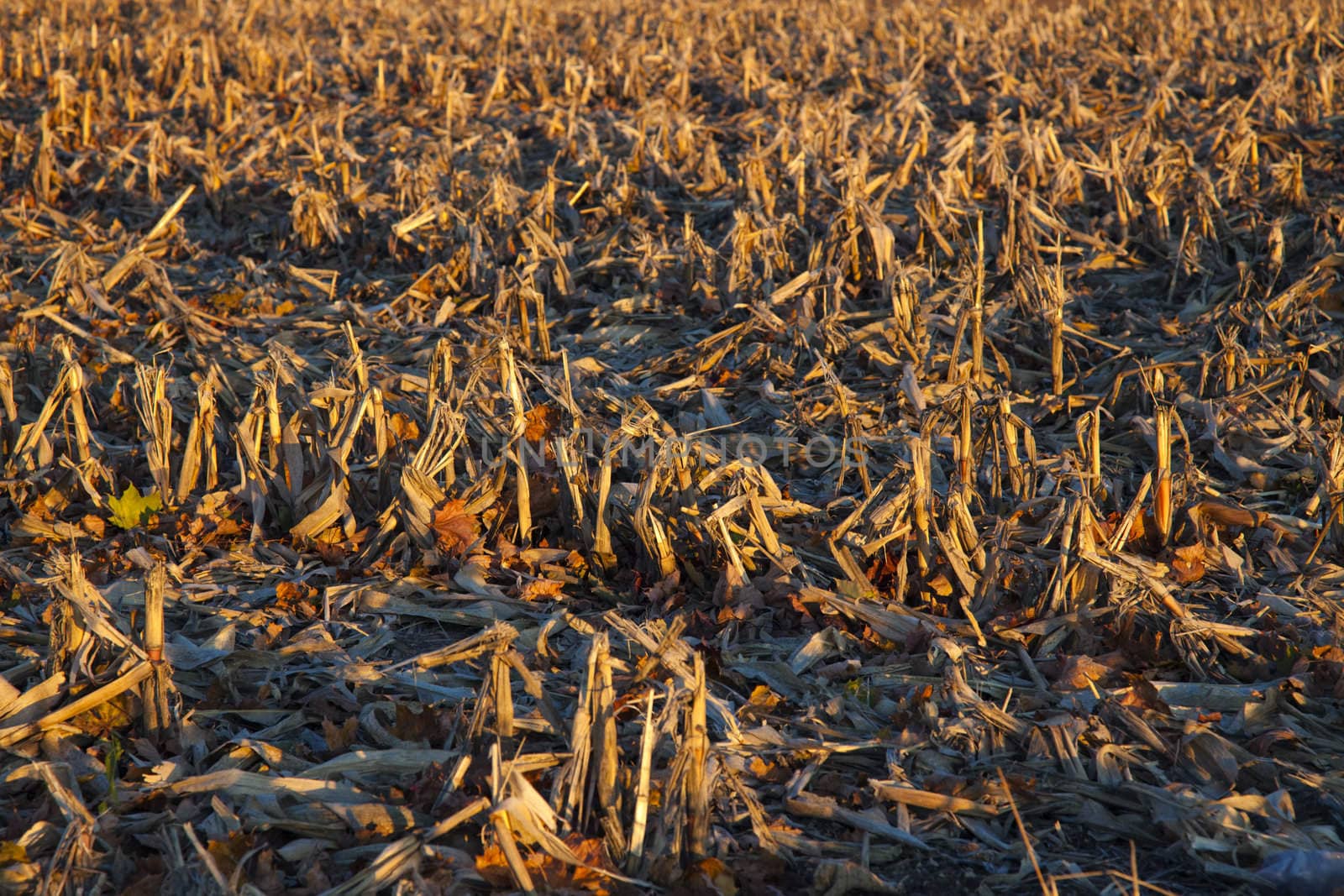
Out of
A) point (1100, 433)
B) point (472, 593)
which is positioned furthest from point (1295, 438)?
point (472, 593)

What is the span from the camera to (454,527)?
14.7 feet

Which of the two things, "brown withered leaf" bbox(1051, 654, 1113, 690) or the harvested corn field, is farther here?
"brown withered leaf" bbox(1051, 654, 1113, 690)

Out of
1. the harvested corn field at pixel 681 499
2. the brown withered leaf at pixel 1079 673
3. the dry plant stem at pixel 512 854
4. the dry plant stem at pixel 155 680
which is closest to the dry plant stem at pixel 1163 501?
the harvested corn field at pixel 681 499

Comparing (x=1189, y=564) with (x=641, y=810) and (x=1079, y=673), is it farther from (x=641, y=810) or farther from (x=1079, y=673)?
(x=641, y=810)

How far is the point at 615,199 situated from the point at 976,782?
5407 mm

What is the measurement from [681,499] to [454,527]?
2.93 ft

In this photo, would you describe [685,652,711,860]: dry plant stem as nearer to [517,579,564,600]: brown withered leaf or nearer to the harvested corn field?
the harvested corn field

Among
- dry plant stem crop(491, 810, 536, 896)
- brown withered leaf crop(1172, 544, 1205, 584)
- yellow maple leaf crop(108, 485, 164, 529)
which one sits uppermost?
brown withered leaf crop(1172, 544, 1205, 584)

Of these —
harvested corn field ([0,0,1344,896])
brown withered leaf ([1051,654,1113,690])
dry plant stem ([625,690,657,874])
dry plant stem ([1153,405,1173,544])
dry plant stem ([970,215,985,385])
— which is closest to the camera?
dry plant stem ([625,690,657,874])

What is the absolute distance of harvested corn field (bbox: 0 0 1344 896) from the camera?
3.12 meters

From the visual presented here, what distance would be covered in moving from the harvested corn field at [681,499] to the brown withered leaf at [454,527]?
2 cm

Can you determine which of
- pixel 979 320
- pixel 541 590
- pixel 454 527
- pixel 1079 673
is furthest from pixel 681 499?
pixel 979 320

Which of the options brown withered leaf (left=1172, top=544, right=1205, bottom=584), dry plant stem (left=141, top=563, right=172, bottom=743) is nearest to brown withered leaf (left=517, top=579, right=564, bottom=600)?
dry plant stem (left=141, top=563, right=172, bottom=743)

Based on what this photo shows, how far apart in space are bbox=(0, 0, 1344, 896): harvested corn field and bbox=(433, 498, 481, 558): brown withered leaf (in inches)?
0.7
